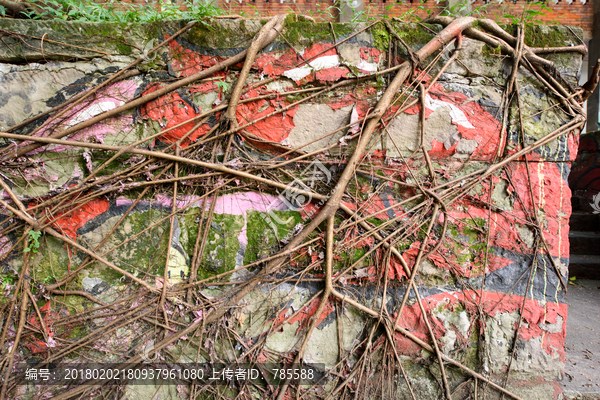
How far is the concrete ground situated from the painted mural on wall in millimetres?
279

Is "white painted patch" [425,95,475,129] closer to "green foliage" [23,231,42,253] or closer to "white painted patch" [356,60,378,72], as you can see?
"white painted patch" [356,60,378,72]

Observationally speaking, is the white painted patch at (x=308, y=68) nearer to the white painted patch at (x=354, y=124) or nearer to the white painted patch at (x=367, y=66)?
the white painted patch at (x=367, y=66)

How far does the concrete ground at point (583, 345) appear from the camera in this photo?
167cm

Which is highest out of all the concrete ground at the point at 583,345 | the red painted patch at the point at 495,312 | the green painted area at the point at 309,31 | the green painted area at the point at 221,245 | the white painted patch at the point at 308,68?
the green painted area at the point at 309,31

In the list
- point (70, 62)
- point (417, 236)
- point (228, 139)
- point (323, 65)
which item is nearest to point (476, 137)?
point (417, 236)

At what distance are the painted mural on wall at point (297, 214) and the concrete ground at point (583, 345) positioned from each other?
0.28m

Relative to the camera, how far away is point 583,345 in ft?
6.85

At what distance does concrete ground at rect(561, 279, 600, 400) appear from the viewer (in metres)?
1.67

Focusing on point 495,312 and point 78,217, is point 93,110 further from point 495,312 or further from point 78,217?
point 495,312

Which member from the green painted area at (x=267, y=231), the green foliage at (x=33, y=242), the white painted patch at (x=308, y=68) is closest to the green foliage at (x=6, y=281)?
the green foliage at (x=33, y=242)

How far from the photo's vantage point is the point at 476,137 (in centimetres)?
158

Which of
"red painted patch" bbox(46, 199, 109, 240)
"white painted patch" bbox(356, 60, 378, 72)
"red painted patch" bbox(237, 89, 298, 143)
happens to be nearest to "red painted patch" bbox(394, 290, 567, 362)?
"red painted patch" bbox(237, 89, 298, 143)

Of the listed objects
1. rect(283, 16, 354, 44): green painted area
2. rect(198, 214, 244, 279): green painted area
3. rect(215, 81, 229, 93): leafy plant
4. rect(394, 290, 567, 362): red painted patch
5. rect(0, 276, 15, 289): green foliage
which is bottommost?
rect(394, 290, 567, 362): red painted patch

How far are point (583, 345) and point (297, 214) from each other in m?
2.23
